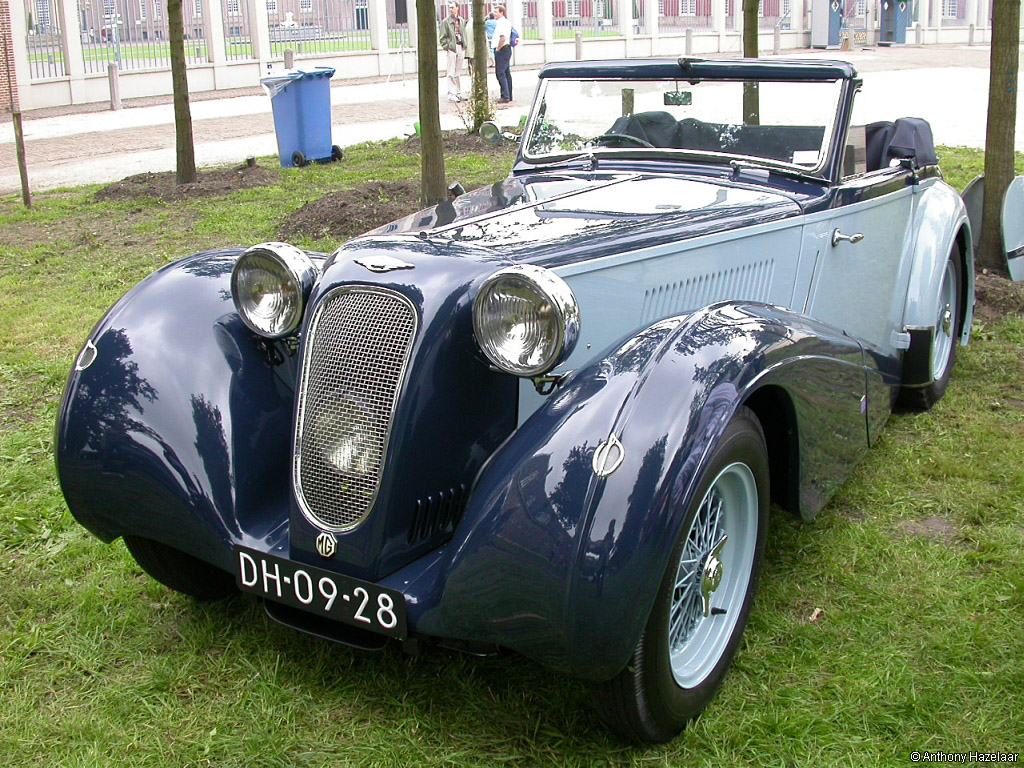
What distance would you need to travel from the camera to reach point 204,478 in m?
Answer: 2.68

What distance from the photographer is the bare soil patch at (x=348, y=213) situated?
26.0 ft

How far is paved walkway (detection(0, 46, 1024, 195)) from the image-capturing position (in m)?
13.0

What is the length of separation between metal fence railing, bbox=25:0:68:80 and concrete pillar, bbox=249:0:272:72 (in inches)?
200

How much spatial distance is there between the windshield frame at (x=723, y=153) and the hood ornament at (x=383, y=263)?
65.2 inches

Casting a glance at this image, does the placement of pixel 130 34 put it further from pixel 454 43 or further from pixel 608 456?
pixel 608 456

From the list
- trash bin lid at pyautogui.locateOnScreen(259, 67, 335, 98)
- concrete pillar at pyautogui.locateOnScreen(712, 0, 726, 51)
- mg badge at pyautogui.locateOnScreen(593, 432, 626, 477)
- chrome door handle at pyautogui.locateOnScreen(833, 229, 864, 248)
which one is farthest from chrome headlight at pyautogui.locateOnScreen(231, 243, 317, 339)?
concrete pillar at pyautogui.locateOnScreen(712, 0, 726, 51)

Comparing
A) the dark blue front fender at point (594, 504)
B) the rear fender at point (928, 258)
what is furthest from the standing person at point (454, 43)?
the dark blue front fender at point (594, 504)

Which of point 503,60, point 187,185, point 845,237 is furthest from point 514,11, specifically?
point 845,237

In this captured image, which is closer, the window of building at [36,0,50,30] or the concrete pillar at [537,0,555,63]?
the window of building at [36,0,50,30]

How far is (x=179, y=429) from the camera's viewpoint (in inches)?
108

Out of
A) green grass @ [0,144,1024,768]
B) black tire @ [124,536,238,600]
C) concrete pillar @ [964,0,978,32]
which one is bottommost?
green grass @ [0,144,1024,768]

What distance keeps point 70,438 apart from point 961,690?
2489mm

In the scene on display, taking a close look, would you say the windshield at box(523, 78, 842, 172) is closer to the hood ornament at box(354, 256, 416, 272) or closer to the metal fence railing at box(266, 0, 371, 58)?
the hood ornament at box(354, 256, 416, 272)

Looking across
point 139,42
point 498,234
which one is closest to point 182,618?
point 498,234
